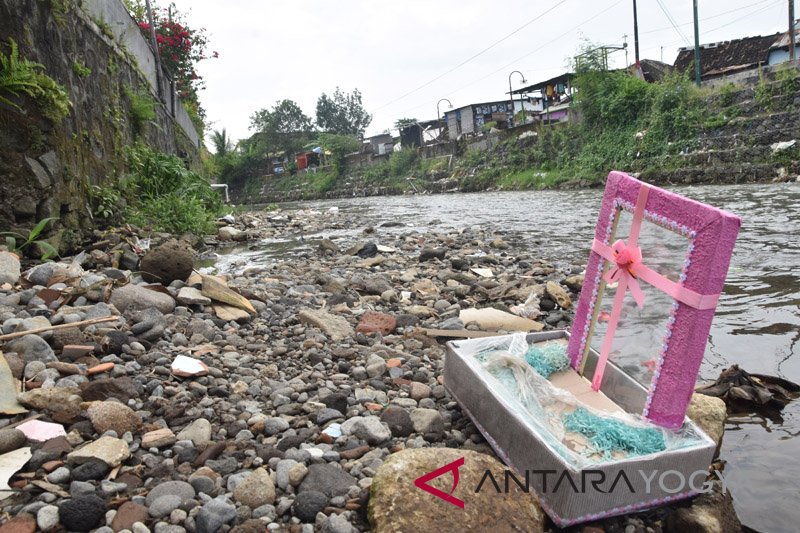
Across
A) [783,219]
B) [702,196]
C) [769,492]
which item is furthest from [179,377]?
[702,196]

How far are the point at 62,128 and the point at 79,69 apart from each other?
1445 mm

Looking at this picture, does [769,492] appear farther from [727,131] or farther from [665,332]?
[727,131]

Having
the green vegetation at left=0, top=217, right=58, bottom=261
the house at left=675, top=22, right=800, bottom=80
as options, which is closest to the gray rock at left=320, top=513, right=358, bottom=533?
the green vegetation at left=0, top=217, right=58, bottom=261

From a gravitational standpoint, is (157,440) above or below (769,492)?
above

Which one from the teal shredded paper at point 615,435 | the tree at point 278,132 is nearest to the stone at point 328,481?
the teal shredded paper at point 615,435

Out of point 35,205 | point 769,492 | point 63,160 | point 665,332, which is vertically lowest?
point 769,492

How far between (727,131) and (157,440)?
2060 centimetres

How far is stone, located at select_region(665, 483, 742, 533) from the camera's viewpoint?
1.64 metres

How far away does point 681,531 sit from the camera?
65.3 inches

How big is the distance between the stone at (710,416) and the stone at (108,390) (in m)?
2.22

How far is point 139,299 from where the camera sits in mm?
3338

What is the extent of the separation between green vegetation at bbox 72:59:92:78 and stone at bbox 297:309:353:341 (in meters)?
4.32

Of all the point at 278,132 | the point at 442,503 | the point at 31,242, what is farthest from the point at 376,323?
the point at 278,132

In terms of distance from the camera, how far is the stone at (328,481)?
173 cm
